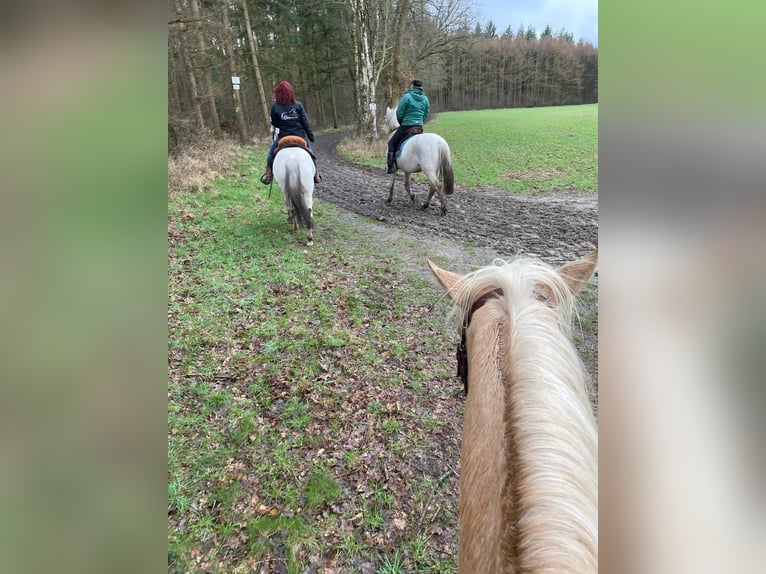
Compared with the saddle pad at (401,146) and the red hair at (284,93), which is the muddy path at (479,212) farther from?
the red hair at (284,93)

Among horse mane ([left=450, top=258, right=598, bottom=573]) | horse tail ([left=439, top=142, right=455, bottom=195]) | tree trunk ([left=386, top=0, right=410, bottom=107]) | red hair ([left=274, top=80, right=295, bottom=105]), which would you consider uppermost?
tree trunk ([left=386, top=0, right=410, bottom=107])

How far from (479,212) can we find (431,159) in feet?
2.43

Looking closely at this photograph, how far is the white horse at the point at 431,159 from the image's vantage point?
2.84 m

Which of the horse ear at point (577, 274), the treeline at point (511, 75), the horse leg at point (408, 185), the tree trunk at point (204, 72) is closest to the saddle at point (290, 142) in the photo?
the tree trunk at point (204, 72)

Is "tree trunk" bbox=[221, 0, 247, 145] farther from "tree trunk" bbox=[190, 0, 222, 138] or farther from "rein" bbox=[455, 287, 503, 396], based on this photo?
"rein" bbox=[455, 287, 503, 396]

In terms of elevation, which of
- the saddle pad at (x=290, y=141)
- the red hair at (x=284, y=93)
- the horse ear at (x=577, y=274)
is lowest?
the horse ear at (x=577, y=274)

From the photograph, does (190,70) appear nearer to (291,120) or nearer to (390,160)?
(291,120)

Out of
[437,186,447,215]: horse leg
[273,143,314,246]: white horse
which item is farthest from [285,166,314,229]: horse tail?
[437,186,447,215]: horse leg

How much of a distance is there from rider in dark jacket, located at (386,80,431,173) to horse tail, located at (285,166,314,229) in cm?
83

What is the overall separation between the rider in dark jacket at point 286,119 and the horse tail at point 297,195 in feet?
0.62

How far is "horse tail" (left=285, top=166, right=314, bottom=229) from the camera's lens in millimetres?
2736

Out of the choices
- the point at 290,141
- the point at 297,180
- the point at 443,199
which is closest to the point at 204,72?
the point at 290,141
